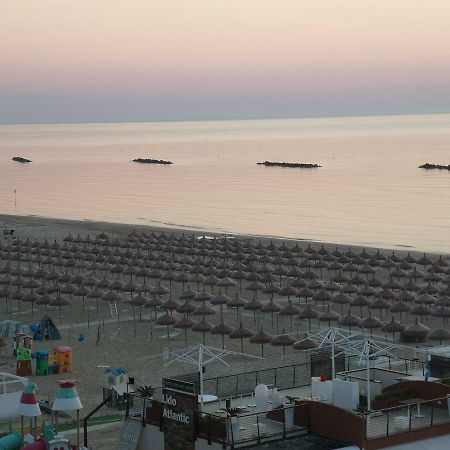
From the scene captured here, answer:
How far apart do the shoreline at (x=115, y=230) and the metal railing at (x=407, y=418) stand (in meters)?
48.5

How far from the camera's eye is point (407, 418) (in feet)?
55.9

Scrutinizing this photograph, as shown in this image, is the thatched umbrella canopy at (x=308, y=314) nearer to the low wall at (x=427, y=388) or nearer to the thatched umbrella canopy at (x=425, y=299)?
the thatched umbrella canopy at (x=425, y=299)

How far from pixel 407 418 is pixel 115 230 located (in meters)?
62.0

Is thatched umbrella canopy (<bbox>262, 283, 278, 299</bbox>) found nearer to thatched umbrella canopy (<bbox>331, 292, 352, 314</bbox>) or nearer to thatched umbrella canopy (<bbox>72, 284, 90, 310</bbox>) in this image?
thatched umbrella canopy (<bbox>331, 292, 352, 314</bbox>)

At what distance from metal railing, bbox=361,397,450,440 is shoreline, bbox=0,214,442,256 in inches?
1908

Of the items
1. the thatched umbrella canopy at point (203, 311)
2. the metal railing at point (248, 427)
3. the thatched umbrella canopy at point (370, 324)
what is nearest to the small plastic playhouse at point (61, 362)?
the thatched umbrella canopy at point (203, 311)

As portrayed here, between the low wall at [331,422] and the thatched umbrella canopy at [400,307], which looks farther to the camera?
the thatched umbrella canopy at [400,307]

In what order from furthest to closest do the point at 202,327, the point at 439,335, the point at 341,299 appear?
the point at 341,299, the point at 202,327, the point at 439,335

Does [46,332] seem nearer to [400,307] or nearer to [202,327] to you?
[202,327]

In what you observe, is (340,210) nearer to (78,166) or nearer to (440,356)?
(440,356)

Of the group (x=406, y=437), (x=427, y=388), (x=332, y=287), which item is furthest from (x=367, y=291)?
(x=406, y=437)

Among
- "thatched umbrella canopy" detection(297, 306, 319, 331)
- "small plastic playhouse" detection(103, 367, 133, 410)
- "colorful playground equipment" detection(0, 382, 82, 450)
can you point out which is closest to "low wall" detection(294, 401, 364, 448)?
"colorful playground equipment" detection(0, 382, 82, 450)

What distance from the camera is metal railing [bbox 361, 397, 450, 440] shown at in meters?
16.7

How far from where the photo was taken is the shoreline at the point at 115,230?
7200 cm
